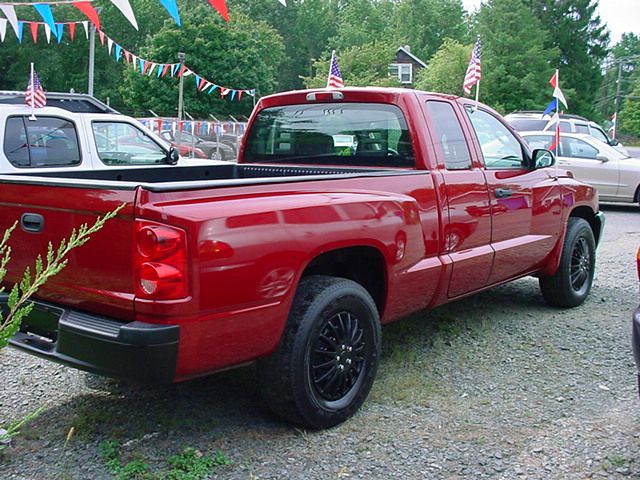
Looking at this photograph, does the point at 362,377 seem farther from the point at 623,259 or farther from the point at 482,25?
the point at 482,25

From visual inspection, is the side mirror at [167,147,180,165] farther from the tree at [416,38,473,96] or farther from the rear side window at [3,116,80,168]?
the tree at [416,38,473,96]

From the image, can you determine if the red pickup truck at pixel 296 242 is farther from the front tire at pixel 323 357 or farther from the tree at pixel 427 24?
the tree at pixel 427 24

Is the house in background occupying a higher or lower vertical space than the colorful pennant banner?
higher

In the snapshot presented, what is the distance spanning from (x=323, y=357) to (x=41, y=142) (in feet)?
16.6

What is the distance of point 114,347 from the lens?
2953 millimetres

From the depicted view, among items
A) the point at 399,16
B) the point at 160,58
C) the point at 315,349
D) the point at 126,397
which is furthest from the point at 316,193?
the point at 399,16

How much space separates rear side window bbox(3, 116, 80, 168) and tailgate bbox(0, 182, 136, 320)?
398 centimetres

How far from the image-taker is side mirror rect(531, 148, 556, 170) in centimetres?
555

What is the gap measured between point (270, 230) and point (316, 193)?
1.56 feet

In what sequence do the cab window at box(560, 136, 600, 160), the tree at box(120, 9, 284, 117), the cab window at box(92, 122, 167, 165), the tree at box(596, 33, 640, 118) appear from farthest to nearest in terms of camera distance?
1. the tree at box(596, 33, 640, 118)
2. the tree at box(120, 9, 284, 117)
3. the cab window at box(560, 136, 600, 160)
4. the cab window at box(92, 122, 167, 165)

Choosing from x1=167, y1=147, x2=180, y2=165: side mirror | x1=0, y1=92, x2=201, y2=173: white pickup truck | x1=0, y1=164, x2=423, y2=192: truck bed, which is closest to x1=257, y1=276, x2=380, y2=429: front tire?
x1=0, y1=164, x2=423, y2=192: truck bed

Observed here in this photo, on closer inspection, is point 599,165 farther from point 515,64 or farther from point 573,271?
point 515,64

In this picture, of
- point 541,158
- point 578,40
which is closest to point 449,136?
point 541,158

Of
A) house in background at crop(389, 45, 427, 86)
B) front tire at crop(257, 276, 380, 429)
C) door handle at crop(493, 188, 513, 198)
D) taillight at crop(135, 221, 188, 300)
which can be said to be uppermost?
house in background at crop(389, 45, 427, 86)
